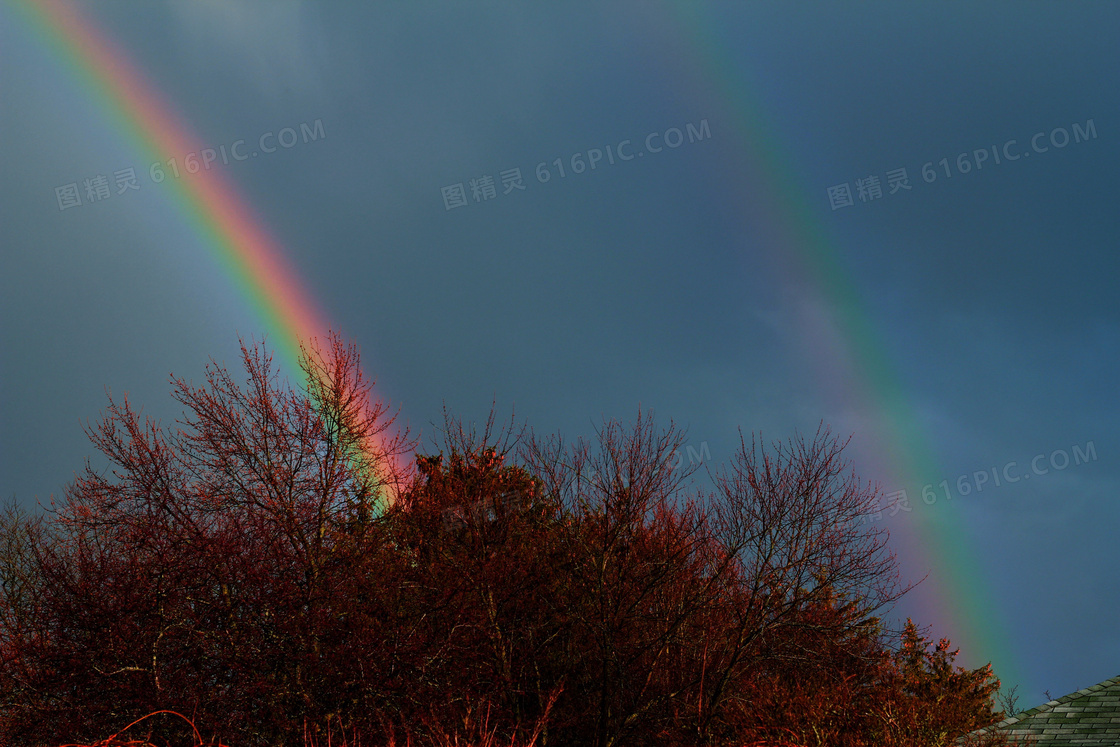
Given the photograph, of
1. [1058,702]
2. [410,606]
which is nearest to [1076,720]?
[1058,702]

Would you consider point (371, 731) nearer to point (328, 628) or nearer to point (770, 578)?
point (328, 628)

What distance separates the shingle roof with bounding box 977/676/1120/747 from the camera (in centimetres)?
1295

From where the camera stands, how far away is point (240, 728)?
514 inches

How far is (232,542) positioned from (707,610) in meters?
9.20

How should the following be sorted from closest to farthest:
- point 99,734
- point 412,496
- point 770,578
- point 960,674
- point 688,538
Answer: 1. point 99,734
2. point 770,578
3. point 412,496
4. point 688,538
5. point 960,674

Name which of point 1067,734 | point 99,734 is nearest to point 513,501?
point 99,734

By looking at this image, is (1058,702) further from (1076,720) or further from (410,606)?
(410,606)

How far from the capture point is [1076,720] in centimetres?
1359

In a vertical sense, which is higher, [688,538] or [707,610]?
[688,538]

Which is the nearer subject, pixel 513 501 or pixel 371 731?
pixel 371 731

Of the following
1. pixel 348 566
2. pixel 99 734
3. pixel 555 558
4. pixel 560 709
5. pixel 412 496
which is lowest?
pixel 99 734

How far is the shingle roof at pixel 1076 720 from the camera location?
1295cm

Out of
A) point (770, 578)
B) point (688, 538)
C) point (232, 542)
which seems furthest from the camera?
point (688, 538)

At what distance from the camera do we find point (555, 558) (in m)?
18.0
